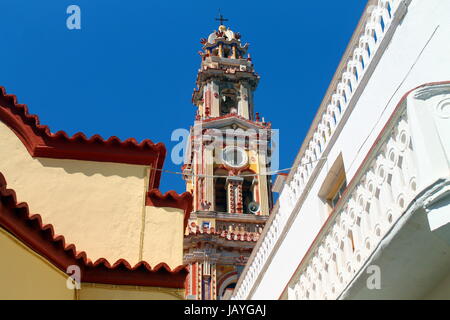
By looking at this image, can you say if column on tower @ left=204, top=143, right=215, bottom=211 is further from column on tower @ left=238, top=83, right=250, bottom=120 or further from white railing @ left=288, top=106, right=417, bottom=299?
white railing @ left=288, top=106, right=417, bottom=299

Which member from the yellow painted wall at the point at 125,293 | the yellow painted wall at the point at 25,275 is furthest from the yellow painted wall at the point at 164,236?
the yellow painted wall at the point at 25,275

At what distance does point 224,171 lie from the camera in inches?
1212

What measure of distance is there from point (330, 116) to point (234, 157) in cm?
2233

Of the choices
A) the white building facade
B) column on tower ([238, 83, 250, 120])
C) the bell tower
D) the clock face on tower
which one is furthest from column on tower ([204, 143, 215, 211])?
the white building facade

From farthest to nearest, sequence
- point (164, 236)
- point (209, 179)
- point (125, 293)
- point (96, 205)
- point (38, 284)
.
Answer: point (209, 179) < point (96, 205) < point (164, 236) < point (125, 293) < point (38, 284)

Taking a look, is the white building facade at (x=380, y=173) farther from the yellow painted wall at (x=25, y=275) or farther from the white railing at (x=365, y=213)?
the yellow painted wall at (x=25, y=275)

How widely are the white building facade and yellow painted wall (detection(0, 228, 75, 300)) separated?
2793 millimetres

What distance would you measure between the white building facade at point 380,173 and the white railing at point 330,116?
17mm

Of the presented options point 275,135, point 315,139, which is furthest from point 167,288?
point 275,135

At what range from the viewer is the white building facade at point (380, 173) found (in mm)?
5344

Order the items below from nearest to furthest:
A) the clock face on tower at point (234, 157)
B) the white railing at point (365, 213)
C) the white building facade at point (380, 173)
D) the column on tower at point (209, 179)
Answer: the white building facade at point (380, 173)
the white railing at point (365, 213)
the column on tower at point (209, 179)
the clock face on tower at point (234, 157)

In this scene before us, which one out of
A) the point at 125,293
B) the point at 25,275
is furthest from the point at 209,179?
the point at 25,275

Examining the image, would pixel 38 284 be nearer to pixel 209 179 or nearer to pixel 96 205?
pixel 96 205
